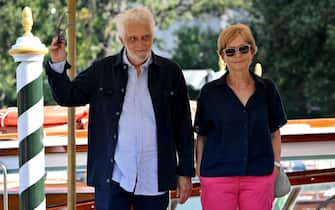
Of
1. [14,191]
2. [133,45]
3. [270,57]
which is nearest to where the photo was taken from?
[133,45]

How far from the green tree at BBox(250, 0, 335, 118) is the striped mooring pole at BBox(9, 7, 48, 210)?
13.0m

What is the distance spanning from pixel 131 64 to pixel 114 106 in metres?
0.20

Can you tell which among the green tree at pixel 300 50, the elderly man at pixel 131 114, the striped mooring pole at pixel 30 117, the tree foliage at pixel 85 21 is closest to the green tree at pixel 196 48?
the tree foliage at pixel 85 21

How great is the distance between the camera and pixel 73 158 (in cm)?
387

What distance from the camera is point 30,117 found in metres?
3.77

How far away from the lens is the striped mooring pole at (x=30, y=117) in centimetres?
373

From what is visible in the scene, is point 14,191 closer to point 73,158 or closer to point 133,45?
point 73,158

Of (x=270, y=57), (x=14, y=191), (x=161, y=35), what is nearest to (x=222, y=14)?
(x=161, y=35)

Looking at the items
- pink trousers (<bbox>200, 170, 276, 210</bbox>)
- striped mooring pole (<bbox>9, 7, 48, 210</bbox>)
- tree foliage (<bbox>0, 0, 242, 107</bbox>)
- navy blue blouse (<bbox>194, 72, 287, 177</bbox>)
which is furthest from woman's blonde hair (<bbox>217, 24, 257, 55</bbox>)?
tree foliage (<bbox>0, 0, 242, 107</bbox>)

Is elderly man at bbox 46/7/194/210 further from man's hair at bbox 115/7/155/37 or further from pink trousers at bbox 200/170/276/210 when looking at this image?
pink trousers at bbox 200/170/276/210

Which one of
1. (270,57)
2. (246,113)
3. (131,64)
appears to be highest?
(131,64)

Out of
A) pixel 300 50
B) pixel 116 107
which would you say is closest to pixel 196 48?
pixel 300 50

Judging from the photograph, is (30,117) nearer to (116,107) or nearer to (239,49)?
(116,107)

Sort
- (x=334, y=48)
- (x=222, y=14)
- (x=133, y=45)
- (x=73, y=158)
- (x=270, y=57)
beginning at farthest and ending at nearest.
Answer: (x=222, y=14)
(x=270, y=57)
(x=334, y=48)
(x=73, y=158)
(x=133, y=45)
